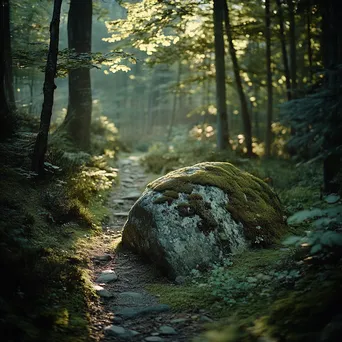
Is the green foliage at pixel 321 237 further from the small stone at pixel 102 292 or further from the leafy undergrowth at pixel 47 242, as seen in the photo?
the small stone at pixel 102 292

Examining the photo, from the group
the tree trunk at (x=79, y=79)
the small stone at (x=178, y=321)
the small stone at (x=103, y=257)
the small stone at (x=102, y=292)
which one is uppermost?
the tree trunk at (x=79, y=79)

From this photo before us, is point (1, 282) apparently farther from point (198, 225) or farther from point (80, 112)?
point (80, 112)

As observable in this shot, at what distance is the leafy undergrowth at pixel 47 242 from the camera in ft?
12.0

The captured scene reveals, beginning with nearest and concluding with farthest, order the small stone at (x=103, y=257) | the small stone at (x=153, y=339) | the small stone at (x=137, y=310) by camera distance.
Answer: the small stone at (x=153, y=339)
the small stone at (x=137, y=310)
the small stone at (x=103, y=257)

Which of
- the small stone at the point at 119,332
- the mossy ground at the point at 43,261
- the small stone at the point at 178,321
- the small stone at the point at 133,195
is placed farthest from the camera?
the small stone at the point at 133,195

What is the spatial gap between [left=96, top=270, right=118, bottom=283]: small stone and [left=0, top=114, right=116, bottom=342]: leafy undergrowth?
261 mm

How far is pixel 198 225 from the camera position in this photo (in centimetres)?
593

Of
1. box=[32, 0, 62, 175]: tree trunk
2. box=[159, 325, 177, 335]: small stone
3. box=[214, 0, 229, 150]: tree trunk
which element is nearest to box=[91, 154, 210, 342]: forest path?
box=[159, 325, 177, 335]: small stone

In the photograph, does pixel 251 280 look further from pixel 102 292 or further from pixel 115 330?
pixel 102 292

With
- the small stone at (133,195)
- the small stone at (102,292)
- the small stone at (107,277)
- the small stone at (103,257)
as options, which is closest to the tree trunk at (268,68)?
the small stone at (133,195)

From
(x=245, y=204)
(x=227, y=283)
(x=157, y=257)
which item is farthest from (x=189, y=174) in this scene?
(x=227, y=283)

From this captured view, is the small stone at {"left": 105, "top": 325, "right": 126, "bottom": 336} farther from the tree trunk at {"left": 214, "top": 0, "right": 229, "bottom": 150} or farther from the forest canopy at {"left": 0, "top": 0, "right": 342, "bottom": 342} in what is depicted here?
the tree trunk at {"left": 214, "top": 0, "right": 229, "bottom": 150}

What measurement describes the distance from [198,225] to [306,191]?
17.7 feet

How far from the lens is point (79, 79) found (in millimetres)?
12039
